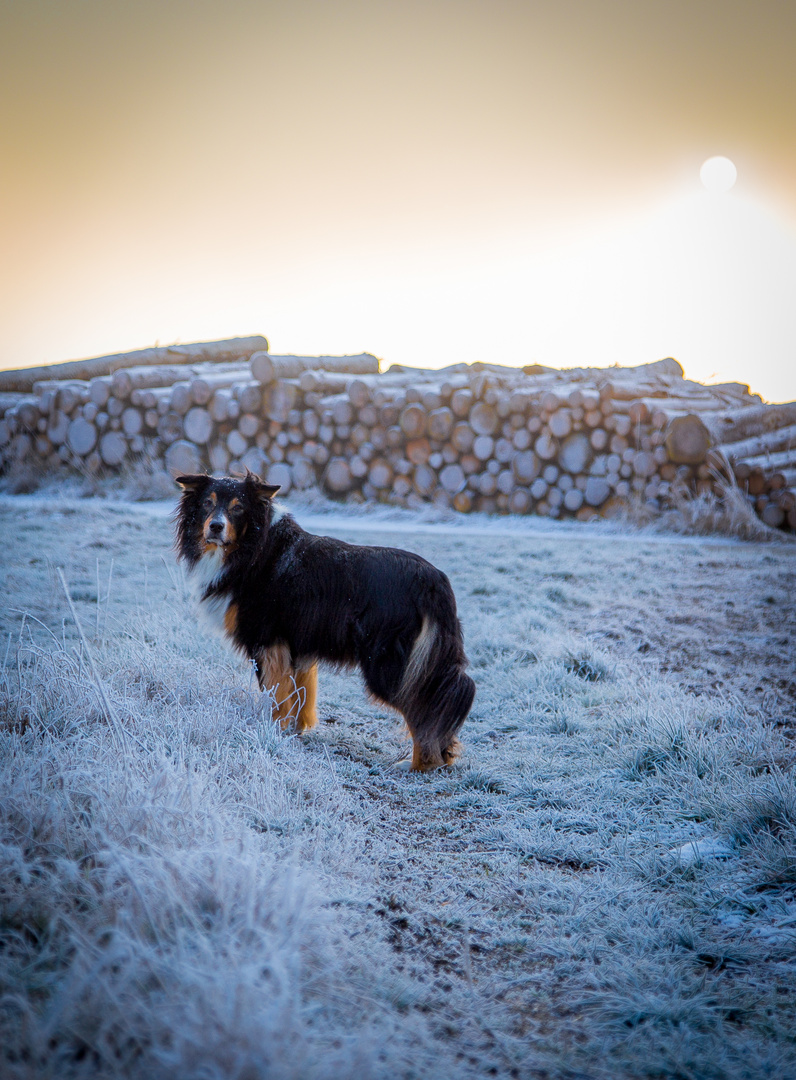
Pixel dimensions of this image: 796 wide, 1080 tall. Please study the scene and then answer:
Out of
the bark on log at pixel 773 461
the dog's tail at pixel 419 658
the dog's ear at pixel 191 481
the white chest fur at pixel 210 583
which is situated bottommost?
the dog's tail at pixel 419 658

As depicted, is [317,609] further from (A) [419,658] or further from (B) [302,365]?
(B) [302,365]

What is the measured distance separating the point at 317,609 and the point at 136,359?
13.9 metres

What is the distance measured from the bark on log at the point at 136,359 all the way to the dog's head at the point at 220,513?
42.8 ft

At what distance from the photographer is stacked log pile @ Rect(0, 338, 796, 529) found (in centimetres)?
1048

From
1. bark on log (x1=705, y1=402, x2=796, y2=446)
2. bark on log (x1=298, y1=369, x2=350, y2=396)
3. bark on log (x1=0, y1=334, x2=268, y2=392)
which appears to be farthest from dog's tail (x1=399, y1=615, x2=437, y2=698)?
bark on log (x1=0, y1=334, x2=268, y2=392)

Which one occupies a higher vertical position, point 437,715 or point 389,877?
point 437,715

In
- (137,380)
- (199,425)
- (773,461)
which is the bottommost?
(773,461)

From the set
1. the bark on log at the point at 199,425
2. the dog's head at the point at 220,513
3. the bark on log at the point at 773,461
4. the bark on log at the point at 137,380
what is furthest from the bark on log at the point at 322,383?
the dog's head at the point at 220,513

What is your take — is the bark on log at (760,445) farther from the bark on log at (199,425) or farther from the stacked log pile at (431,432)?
the bark on log at (199,425)

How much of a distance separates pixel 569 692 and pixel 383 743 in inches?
52.7

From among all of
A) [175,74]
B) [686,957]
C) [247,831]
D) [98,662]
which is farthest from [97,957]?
[175,74]

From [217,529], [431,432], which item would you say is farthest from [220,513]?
[431,432]

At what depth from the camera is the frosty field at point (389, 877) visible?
1.40 metres

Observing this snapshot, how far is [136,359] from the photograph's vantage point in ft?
50.9
